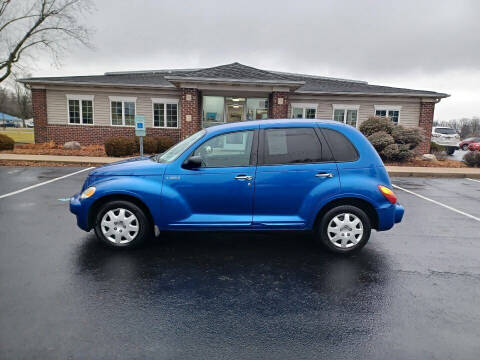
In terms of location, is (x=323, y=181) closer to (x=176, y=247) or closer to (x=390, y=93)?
(x=176, y=247)

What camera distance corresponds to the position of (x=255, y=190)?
4555 millimetres

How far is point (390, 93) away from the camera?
67.6 feet

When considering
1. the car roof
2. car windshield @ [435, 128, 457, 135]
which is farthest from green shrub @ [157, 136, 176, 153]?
car windshield @ [435, 128, 457, 135]

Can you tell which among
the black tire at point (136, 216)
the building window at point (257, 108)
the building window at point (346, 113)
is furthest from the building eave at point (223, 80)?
the black tire at point (136, 216)

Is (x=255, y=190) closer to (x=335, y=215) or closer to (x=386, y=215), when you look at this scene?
(x=335, y=215)

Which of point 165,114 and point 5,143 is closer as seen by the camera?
point 5,143

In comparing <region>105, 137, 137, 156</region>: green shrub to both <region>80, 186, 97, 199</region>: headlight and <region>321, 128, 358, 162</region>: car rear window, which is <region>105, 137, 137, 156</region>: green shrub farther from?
<region>321, 128, 358, 162</region>: car rear window

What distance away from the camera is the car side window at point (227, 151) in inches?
183

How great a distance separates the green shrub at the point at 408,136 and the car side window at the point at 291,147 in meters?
13.6

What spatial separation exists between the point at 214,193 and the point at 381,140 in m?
13.6

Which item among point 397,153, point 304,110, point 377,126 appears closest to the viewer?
point 397,153

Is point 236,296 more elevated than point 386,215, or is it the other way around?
point 386,215

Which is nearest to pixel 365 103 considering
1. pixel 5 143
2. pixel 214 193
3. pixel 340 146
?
pixel 340 146

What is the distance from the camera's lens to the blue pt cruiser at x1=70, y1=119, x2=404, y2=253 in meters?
4.55
